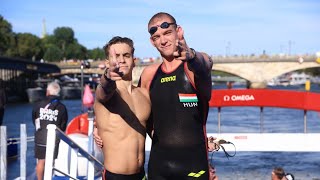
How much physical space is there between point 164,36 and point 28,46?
108 metres

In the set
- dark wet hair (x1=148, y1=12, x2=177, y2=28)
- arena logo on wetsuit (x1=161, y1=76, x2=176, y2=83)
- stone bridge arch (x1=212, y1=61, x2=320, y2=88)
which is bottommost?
stone bridge arch (x1=212, y1=61, x2=320, y2=88)

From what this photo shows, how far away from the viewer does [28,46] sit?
108000 millimetres

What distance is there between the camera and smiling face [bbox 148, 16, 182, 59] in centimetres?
423

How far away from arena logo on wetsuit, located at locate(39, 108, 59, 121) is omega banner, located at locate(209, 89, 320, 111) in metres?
4.53

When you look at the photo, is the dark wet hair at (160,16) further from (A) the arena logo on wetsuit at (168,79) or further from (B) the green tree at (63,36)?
(B) the green tree at (63,36)

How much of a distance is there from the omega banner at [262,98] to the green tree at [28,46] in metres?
94.9

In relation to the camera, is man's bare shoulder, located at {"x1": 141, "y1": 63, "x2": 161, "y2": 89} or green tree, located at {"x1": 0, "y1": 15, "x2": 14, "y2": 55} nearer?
man's bare shoulder, located at {"x1": 141, "y1": 63, "x2": 161, "y2": 89}

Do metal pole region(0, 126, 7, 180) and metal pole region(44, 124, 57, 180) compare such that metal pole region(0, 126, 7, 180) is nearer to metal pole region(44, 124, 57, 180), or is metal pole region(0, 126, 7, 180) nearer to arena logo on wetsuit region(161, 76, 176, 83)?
metal pole region(44, 124, 57, 180)

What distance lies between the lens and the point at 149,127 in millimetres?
4914

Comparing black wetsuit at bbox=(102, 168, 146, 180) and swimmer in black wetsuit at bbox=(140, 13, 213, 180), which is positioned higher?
swimmer in black wetsuit at bbox=(140, 13, 213, 180)

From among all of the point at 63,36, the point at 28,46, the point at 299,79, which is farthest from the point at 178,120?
the point at 299,79

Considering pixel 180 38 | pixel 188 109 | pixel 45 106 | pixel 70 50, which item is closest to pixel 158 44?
pixel 180 38

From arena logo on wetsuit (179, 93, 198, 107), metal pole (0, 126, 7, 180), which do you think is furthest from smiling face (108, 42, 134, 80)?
metal pole (0, 126, 7, 180)

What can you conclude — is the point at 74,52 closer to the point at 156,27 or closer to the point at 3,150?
the point at 3,150
